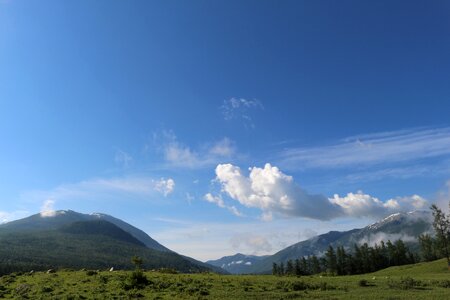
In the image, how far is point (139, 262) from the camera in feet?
188

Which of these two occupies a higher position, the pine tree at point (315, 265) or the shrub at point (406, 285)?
the pine tree at point (315, 265)

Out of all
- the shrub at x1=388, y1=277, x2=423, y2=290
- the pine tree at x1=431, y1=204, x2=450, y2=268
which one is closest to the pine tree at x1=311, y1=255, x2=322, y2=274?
the pine tree at x1=431, y1=204, x2=450, y2=268

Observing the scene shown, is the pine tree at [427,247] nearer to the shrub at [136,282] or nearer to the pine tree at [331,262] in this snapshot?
the pine tree at [331,262]

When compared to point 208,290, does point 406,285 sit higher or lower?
lower

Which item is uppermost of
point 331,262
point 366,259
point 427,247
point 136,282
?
point 427,247

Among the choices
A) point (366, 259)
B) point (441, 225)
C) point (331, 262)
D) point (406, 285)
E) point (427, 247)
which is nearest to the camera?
point (406, 285)

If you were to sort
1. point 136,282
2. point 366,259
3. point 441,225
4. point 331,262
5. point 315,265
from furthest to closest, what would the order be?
point 315,265 → point 331,262 → point 366,259 → point 441,225 → point 136,282

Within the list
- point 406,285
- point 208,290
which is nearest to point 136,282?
point 208,290

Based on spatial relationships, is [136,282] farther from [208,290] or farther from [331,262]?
[331,262]

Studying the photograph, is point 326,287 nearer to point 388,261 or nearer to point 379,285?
point 379,285

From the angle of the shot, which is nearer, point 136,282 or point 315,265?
point 136,282

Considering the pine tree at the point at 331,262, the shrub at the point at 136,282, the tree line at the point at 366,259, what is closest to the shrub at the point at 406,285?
the shrub at the point at 136,282

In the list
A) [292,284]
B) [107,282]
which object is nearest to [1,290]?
[107,282]

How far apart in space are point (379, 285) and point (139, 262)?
110 ft
